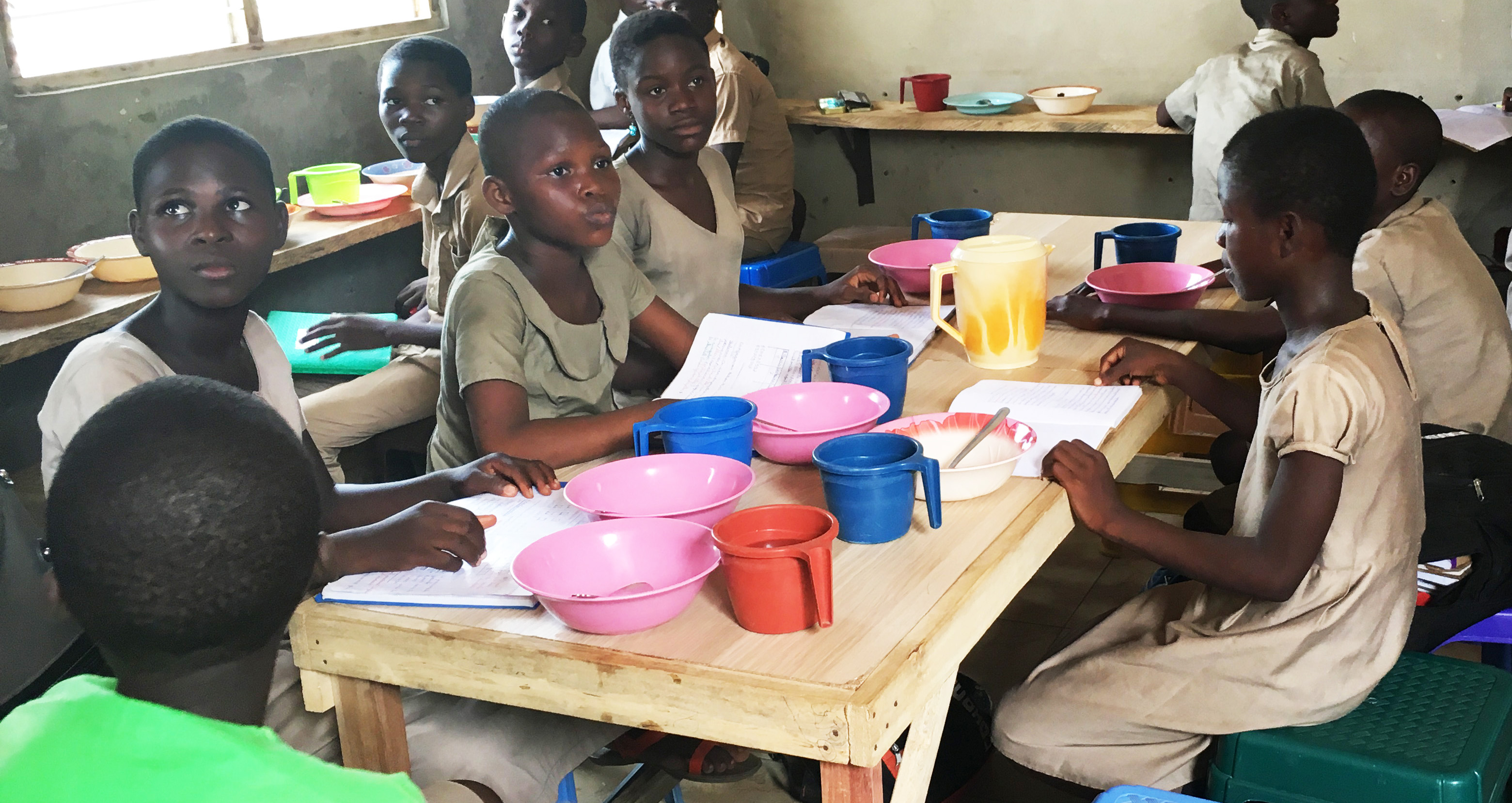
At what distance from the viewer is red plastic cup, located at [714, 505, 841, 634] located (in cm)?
115

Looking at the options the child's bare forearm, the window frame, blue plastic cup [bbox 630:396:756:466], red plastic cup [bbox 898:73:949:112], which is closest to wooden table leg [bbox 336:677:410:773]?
blue plastic cup [bbox 630:396:756:466]

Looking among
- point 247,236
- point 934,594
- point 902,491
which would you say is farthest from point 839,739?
point 247,236

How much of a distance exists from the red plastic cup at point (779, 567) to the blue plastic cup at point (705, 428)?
282 mm

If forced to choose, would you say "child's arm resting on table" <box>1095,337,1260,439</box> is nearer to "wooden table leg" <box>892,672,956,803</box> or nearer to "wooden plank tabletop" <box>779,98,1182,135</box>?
"wooden table leg" <box>892,672,956,803</box>

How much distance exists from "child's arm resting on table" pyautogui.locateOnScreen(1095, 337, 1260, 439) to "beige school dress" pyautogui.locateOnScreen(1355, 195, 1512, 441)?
447mm

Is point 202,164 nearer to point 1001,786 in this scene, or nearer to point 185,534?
point 185,534

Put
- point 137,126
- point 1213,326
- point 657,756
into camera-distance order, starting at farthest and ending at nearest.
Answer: point 137,126 < point 1213,326 < point 657,756

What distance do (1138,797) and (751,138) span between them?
323 centimetres

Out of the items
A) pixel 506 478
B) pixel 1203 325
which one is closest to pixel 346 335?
pixel 506 478

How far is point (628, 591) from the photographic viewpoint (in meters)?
1.27

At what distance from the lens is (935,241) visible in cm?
252

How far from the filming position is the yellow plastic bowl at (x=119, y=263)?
9.94 ft

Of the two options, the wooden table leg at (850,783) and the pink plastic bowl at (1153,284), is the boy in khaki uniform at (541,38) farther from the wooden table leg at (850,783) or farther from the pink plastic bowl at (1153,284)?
the wooden table leg at (850,783)

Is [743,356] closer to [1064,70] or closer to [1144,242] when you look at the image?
[1144,242]
